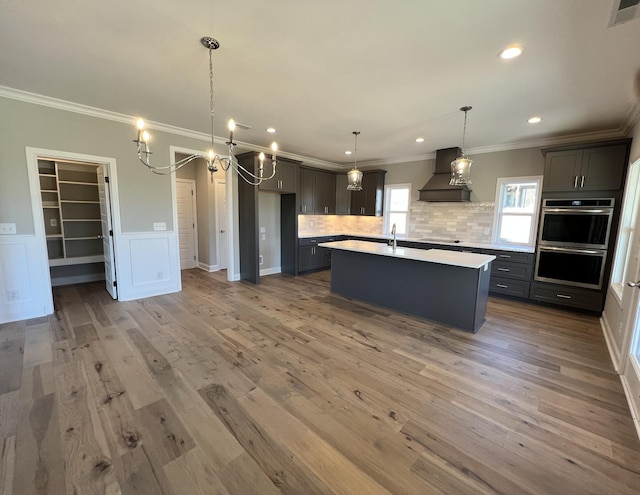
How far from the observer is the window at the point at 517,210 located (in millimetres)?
4672

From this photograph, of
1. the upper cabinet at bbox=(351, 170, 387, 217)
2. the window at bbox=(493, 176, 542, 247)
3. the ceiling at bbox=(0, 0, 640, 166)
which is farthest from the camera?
the upper cabinet at bbox=(351, 170, 387, 217)

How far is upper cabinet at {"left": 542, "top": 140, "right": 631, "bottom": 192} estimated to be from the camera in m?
3.57

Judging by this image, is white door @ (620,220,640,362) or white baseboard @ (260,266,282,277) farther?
white baseboard @ (260,266,282,277)

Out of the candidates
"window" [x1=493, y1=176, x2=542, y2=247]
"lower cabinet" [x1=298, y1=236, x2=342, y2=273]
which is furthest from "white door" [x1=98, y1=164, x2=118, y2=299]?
"window" [x1=493, y1=176, x2=542, y2=247]

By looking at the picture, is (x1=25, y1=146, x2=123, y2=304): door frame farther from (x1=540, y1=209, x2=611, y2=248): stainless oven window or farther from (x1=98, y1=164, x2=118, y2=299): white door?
(x1=540, y1=209, x2=611, y2=248): stainless oven window

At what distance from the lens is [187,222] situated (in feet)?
20.9

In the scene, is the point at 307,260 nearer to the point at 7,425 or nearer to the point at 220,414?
the point at 220,414

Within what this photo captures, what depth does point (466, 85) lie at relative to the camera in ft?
8.80

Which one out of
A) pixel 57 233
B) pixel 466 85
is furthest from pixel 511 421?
pixel 57 233

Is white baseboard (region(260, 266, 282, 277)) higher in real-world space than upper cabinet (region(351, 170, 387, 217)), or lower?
lower

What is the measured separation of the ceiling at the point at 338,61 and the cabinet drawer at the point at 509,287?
Answer: 2351 millimetres

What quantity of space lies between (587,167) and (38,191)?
7.32m

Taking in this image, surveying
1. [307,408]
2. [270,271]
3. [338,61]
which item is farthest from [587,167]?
[270,271]

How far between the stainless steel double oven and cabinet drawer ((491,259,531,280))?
13 cm
